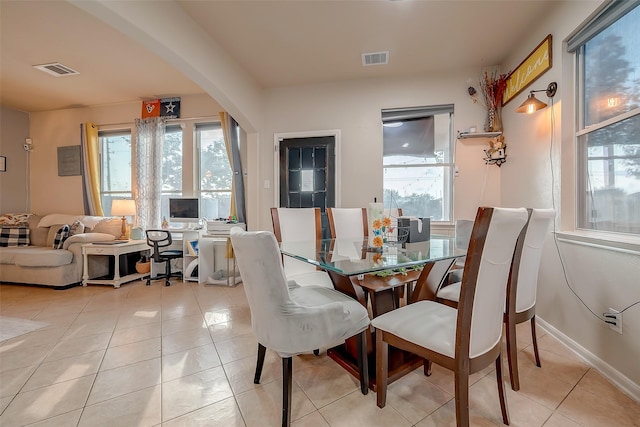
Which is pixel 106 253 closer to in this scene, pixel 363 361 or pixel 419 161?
pixel 363 361

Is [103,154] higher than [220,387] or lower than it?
higher

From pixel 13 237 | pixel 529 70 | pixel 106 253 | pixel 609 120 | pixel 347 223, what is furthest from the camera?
pixel 13 237

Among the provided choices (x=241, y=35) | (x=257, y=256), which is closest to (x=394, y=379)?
(x=257, y=256)

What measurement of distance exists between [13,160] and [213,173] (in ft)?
12.3

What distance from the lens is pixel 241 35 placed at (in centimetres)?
278

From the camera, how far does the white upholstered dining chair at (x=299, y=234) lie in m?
2.15

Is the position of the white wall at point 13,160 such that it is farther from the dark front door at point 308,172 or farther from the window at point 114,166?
the dark front door at point 308,172

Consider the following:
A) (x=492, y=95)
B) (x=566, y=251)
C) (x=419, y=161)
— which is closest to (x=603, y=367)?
(x=566, y=251)

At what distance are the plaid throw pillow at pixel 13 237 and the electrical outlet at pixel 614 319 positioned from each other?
6789 millimetres

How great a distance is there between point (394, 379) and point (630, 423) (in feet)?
3.63

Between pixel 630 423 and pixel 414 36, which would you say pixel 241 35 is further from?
pixel 630 423

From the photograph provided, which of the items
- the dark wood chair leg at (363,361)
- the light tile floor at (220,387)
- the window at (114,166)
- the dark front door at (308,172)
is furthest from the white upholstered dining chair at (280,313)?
the window at (114,166)

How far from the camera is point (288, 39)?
2836 millimetres

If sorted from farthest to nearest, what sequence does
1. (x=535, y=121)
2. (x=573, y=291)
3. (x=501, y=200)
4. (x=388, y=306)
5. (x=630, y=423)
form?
(x=501, y=200) < (x=535, y=121) < (x=573, y=291) < (x=388, y=306) < (x=630, y=423)
